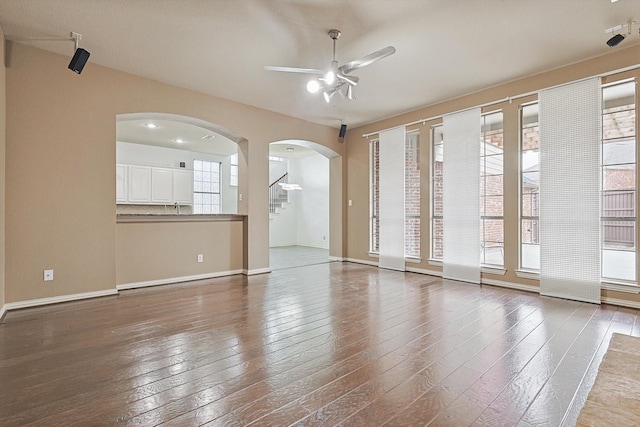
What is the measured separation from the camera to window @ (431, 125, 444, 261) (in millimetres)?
5402

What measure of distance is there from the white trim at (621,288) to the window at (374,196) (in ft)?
11.6

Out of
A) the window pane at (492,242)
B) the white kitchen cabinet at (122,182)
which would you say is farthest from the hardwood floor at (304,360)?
the white kitchen cabinet at (122,182)

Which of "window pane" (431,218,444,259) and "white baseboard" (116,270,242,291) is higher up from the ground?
"window pane" (431,218,444,259)

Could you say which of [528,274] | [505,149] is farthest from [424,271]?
[505,149]

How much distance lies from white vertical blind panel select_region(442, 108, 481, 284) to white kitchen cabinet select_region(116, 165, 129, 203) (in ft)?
23.3

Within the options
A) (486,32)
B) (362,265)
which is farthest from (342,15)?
(362,265)

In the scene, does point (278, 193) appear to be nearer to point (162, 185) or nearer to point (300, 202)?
point (300, 202)

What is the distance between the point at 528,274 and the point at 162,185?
809 centimetres

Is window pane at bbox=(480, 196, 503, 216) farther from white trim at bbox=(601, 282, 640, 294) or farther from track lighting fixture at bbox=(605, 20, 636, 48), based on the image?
track lighting fixture at bbox=(605, 20, 636, 48)

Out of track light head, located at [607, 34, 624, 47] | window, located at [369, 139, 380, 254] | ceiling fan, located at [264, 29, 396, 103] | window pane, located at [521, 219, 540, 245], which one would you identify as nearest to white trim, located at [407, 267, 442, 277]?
window, located at [369, 139, 380, 254]

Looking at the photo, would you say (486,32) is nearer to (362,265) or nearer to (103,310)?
(362,265)

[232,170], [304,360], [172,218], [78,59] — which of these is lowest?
[304,360]

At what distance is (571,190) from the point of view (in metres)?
3.86

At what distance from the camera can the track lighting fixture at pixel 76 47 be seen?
127 inches
